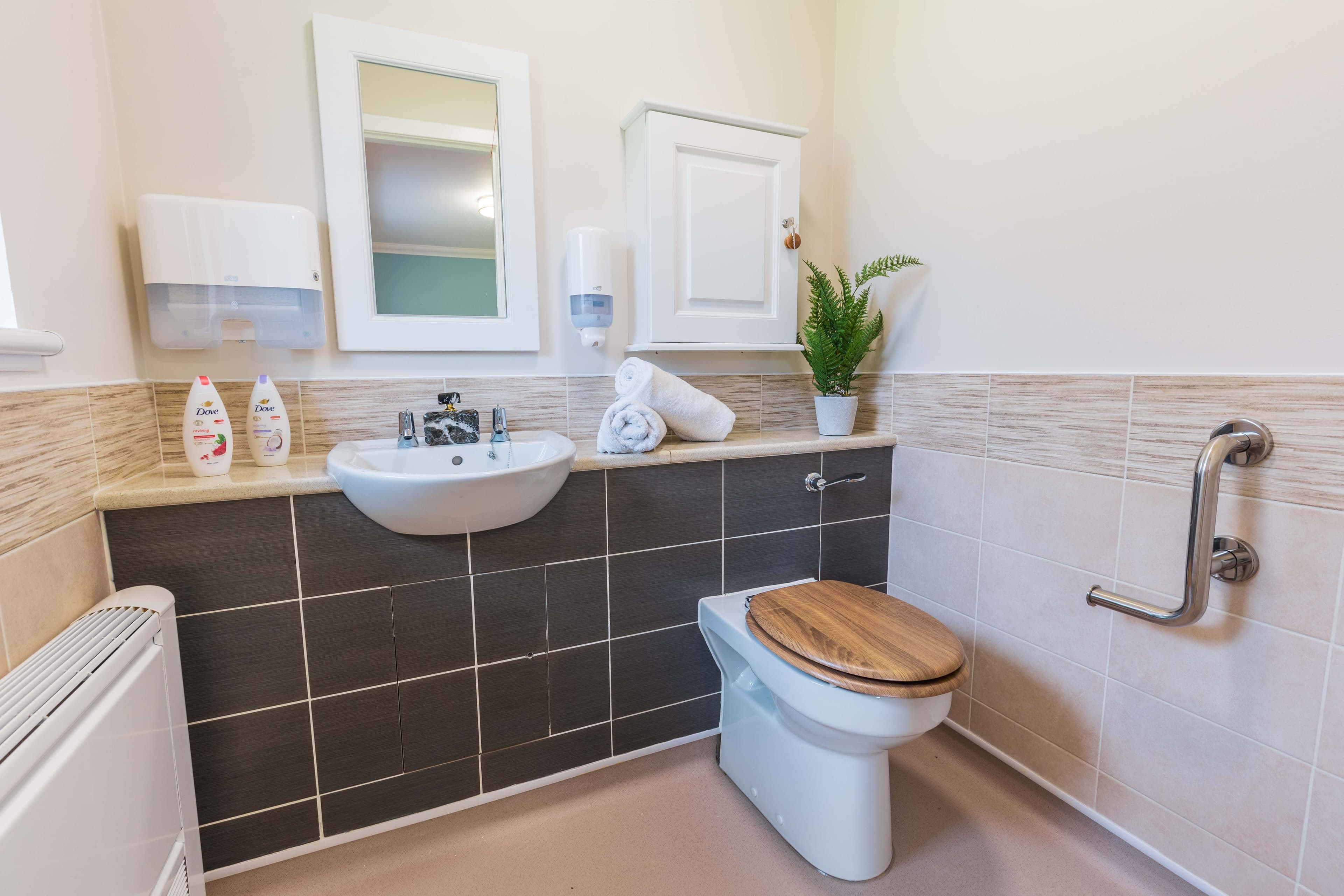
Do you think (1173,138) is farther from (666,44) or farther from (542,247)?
(542,247)

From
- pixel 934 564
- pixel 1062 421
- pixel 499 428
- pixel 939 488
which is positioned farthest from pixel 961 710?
pixel 499 428

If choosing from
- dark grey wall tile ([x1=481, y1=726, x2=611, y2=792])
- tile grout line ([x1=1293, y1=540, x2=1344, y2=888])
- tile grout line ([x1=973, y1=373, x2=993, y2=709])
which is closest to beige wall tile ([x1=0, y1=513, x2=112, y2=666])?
dark grey wall tile ([x1=481, y1=726, x2=611, y2=792])

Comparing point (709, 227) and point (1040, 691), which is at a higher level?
point (709, 227)

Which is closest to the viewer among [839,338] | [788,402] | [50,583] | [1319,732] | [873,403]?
[50,583]

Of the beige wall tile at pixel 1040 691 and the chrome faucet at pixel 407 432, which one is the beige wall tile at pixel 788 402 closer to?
the beige wall tile at pixel 1040 691

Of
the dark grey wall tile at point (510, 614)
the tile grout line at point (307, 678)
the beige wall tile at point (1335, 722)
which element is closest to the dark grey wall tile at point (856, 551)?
the dark grey wall tile at point (510, 614)

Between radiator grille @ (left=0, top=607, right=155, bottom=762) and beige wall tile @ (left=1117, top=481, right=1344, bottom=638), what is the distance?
168 centimetres

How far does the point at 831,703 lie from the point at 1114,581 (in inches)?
26.9

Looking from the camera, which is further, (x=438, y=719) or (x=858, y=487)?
(x=858, y=487)

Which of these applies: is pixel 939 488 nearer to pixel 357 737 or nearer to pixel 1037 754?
pixel 1037 754

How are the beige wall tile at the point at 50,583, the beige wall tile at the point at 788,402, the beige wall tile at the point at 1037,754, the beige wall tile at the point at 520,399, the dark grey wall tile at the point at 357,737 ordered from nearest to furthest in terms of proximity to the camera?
1. the beige wall tile at the point at 50,583
2. the dark grey wall tile at the point at 357,737
3. the beige wall tile at the point at 1037,754
4. the beige wall tile at the point at 520,399
5. the beige wall tile at the point at 788,402

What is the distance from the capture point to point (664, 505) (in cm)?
143

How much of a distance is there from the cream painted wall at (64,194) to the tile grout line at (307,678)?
412 mm

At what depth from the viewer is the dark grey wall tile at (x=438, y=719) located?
1.24m
